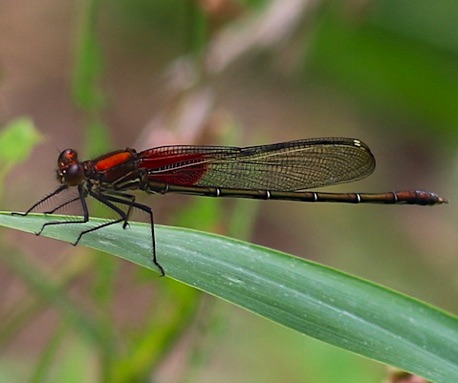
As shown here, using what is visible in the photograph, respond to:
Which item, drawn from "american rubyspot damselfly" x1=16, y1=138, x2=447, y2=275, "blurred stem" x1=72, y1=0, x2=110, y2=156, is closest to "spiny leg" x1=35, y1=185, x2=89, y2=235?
"american rubyspot damselfly" x1=16, y1=138, x2=447, y2=275

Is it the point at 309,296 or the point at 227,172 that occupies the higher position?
the point at 227,172

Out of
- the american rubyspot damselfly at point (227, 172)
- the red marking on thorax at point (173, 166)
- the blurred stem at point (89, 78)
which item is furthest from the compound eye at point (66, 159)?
the red marking on thorax at point (173, 166)

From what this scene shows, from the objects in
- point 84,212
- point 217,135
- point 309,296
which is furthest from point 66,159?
point 309,296

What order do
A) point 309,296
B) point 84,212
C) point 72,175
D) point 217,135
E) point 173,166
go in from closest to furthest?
point 309,296
point 84,212
point 72,175
point 173,166
point 217,135

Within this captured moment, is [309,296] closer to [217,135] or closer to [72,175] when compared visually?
[72,175]

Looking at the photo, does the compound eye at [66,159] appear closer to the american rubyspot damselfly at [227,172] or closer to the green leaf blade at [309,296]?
the american rubyspot damselfly at [227,172]

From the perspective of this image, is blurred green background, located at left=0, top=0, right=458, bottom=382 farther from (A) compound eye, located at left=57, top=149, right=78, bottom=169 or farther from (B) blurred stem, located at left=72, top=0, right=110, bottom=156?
(A) compound eye, located at left=57, top=149, right=78, bottom=169

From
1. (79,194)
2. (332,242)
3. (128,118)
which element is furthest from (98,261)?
(128,118)
